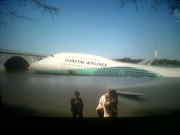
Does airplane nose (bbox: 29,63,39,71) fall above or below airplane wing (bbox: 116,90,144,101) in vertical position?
above

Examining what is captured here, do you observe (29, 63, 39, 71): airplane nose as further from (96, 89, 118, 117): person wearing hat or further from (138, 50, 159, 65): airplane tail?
(138, 50, 159, 65): airplane tail

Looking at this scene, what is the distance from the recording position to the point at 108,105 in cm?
142

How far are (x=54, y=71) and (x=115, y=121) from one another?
55cm

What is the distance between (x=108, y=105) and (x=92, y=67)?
10.6 inches

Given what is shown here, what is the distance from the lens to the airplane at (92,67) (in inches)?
54.9

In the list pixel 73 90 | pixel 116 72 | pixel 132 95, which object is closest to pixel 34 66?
pixel 73 90

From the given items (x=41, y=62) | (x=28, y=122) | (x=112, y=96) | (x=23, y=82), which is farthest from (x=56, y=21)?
(x=28, y=122)

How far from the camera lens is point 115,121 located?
4.94 ft

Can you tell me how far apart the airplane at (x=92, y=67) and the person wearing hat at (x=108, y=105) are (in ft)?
0.17

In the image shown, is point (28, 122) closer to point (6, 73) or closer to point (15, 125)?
point (15, 125)

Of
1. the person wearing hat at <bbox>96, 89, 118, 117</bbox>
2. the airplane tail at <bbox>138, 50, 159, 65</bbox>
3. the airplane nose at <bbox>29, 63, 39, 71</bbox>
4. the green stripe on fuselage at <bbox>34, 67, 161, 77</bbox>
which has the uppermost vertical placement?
the airplane tail at <bbox>138, 50, 159, 65</bbox>

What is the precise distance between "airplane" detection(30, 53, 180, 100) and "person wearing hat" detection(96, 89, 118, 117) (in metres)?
0.05

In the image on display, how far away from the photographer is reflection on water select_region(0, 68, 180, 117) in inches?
55.2

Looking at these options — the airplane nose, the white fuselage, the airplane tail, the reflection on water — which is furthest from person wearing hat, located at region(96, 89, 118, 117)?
the airplane nose
